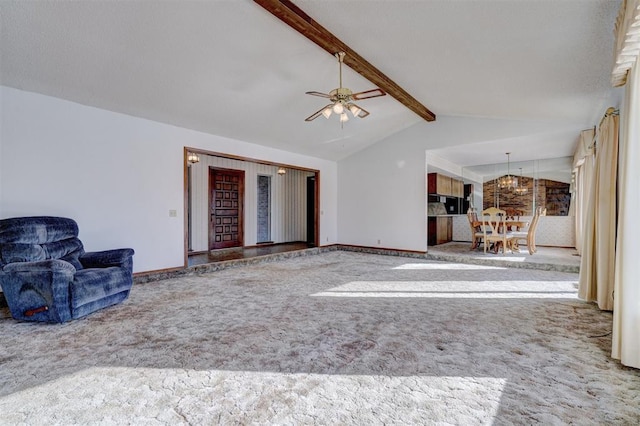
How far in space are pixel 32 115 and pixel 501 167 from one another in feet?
33.3

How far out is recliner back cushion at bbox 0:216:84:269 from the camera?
3143 mm

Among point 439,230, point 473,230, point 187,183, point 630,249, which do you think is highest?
point 187,183

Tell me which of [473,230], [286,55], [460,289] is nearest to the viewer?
[286,55]

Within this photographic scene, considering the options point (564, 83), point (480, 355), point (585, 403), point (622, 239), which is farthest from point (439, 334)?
point (564, 83)

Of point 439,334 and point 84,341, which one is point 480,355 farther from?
point 84,341

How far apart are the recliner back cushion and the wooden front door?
3.95 metres

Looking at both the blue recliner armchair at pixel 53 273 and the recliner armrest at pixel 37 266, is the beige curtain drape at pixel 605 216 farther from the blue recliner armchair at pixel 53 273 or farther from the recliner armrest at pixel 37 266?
the recliner armrest at pixel 37 266

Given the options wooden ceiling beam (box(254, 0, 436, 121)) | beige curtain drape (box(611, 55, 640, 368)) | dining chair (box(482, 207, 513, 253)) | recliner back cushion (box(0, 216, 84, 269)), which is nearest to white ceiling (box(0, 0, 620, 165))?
wooden ceiling beam (box(254, 0, 436, 121))

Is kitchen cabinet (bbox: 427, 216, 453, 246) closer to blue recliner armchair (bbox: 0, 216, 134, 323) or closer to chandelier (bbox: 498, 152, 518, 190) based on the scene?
chandelier (bbox: 498, 152, 518, 190)

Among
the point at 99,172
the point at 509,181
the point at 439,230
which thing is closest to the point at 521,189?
the point at 509,181

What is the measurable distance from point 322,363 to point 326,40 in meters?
3.52

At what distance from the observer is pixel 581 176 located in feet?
22.2

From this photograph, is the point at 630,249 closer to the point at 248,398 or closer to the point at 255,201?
the point at 248,398

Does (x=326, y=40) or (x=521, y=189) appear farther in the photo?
(x=521, y=189)
